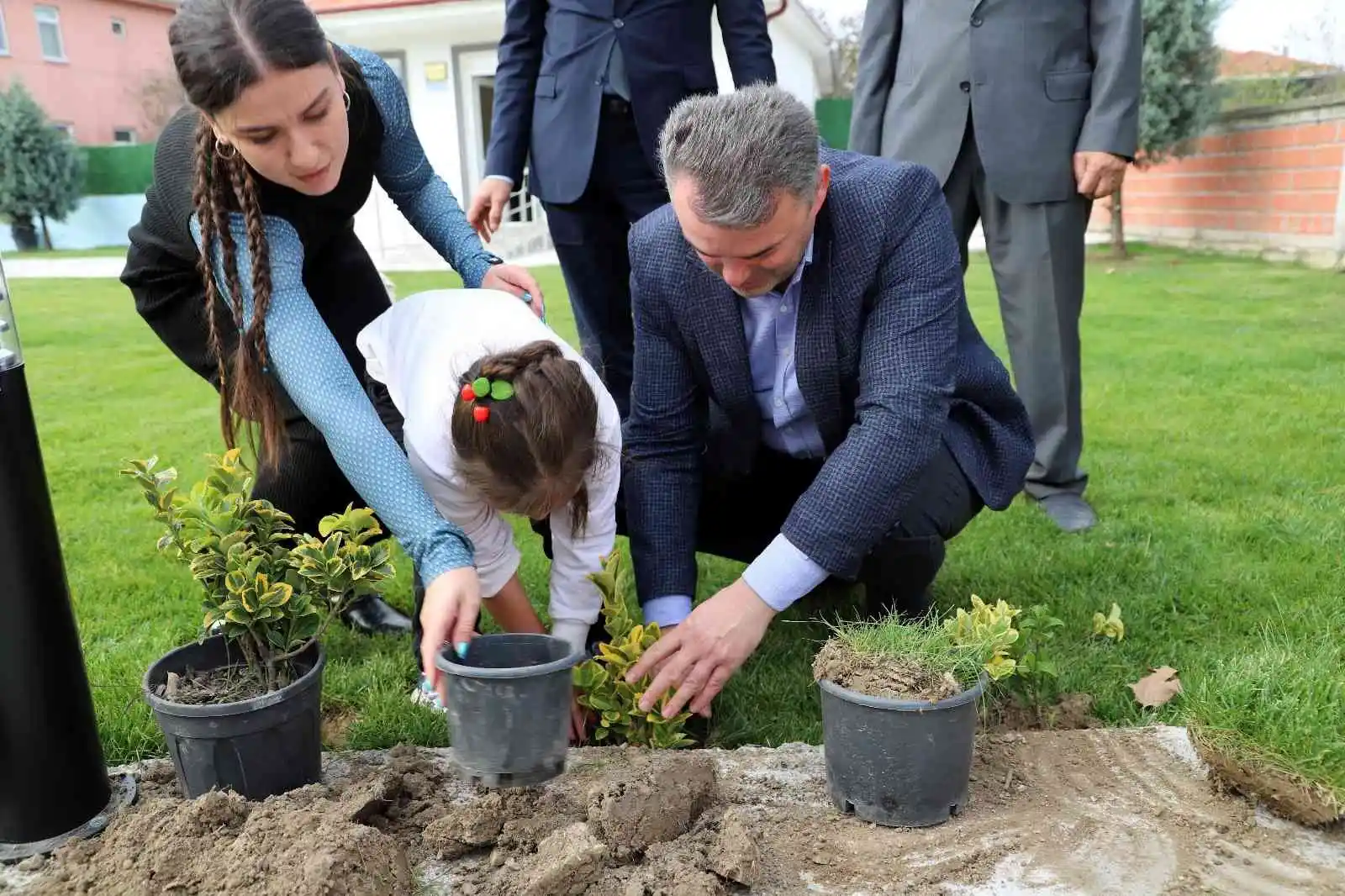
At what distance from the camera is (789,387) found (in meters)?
2.54

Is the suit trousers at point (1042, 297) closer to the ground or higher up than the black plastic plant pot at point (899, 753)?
higher up

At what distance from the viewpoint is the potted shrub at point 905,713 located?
1828 millimetres

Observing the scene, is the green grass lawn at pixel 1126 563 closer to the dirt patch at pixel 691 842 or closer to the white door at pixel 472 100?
the dirt patch at pixel 691 842

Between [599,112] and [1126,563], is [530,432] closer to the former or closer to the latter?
[599,112]

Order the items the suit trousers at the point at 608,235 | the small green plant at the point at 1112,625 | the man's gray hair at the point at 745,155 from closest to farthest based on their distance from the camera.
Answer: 1. the man's gray hair at the point at 745,155
2. the small green plant at the point at 1112,625
3. the suit trousers at the point at 608,235

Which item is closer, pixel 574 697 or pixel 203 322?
pixel 574 697

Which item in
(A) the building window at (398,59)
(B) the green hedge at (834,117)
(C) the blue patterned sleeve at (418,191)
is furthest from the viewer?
(B) the green hedge at (834,117)

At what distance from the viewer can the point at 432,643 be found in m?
1.92

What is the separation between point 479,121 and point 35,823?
1345 centimetres

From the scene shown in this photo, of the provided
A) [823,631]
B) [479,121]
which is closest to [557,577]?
[823,631]

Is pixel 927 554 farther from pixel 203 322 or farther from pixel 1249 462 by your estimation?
pixel 1249 462

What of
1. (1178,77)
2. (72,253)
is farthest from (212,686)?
(72,253)

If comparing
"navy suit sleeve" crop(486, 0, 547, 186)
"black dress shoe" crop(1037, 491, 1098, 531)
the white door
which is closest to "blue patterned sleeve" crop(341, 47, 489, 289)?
"navy suit sleeve" crop(486, 0, 547, 186)

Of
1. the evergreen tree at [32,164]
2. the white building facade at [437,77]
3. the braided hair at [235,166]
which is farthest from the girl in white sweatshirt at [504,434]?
the evergreen tree at [32,164]
